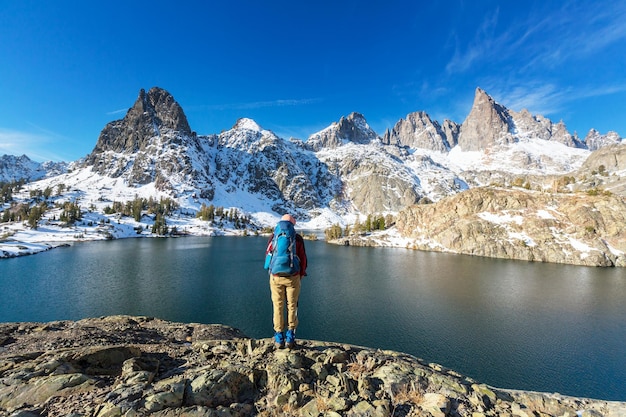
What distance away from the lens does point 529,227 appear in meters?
115

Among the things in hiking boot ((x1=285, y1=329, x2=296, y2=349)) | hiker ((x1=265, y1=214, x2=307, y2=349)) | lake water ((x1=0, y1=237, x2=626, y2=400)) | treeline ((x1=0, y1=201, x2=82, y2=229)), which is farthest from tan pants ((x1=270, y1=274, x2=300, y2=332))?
treeline ((x1=0, y1=201, x2=82, y2=229))

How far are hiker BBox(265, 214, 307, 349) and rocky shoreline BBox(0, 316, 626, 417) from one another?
1727mm

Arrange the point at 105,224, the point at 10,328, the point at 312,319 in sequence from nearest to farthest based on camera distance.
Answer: the point at 10,328 → the point at 312,319 → the point at 105,224

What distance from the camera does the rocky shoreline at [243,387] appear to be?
26.6ft

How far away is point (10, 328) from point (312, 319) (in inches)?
1164

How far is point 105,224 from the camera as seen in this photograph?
7461 inches

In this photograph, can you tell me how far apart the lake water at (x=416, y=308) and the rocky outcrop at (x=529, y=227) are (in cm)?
2678

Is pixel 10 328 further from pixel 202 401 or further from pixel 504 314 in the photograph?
pixel 504 314

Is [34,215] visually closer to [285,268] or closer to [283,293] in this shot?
[283,293]

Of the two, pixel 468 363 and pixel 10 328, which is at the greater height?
pixel 10 328

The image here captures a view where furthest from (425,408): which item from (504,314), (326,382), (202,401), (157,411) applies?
(504,314)

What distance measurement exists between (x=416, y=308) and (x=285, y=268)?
4030 cm

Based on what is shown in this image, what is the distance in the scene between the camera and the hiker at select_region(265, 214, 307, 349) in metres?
10.9

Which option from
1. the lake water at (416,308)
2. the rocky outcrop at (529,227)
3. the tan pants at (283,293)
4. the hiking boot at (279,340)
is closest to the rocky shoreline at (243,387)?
the hiking boot at (279,340)
